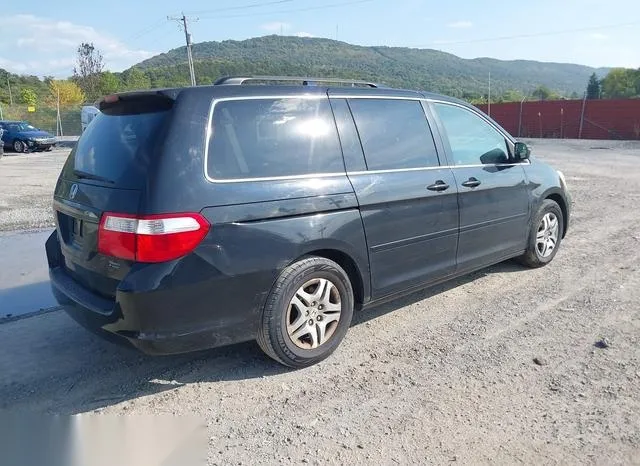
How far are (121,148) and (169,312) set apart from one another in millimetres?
1096

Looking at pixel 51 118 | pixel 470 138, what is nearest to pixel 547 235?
pixel 470 138

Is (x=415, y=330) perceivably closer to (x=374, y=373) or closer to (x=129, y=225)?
(x=374, y=373)

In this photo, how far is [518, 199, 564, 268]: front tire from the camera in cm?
545

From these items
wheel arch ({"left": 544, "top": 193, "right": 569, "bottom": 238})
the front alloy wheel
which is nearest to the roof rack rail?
the front alloy wheel

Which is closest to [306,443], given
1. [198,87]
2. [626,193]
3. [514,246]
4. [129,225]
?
[129,225]

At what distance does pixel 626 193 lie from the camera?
10609 millimetres

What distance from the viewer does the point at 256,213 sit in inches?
127

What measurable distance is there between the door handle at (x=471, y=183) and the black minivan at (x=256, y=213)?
Answer: 0.07 ft

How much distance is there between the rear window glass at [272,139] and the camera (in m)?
3.23

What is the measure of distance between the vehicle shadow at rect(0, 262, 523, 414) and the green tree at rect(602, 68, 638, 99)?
74.4m

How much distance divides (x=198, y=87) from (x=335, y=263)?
1.46m

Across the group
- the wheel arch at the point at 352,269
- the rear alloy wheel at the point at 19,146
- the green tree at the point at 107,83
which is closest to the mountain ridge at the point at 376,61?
the green tree at the point at 107,83

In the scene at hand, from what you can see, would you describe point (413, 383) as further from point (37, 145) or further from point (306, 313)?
point (37, 145)

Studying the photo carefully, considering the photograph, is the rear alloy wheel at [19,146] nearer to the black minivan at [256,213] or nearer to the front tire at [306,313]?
the black minivan at [256,213]
